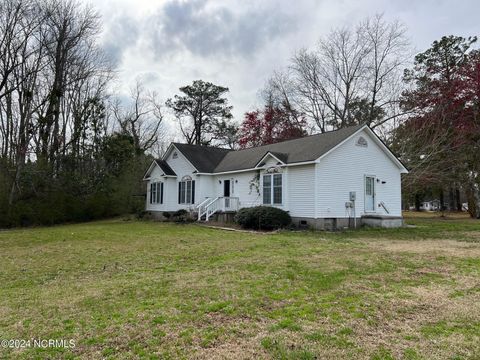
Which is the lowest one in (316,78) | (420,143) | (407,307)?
(407,307)

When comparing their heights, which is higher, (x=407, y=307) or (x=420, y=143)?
(x=420, y=143)

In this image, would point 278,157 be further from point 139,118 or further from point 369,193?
point 139,118

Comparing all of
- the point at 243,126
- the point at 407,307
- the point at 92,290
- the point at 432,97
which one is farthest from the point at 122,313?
the point at 243,126

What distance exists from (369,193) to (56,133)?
2161 cm

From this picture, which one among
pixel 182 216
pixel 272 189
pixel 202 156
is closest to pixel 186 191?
pixel 182 216

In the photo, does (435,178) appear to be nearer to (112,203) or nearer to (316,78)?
(316,78)

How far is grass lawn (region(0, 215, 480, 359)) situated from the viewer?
143 inches

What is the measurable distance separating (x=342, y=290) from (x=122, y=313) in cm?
337

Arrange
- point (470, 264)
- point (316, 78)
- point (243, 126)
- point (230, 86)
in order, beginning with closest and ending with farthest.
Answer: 1. point (470, 264)
2. point (316, 78)
3. point (243, 126)
4. point (230, 86)

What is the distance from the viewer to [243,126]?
1438 inches

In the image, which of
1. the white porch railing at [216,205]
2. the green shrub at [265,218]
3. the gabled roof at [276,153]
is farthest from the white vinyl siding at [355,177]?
the white porch railing at [216,205]

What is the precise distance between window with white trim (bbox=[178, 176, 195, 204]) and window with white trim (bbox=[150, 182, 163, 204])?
197 cm

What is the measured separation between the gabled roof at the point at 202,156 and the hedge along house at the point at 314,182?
0.35 feet

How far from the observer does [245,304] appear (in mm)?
4965
